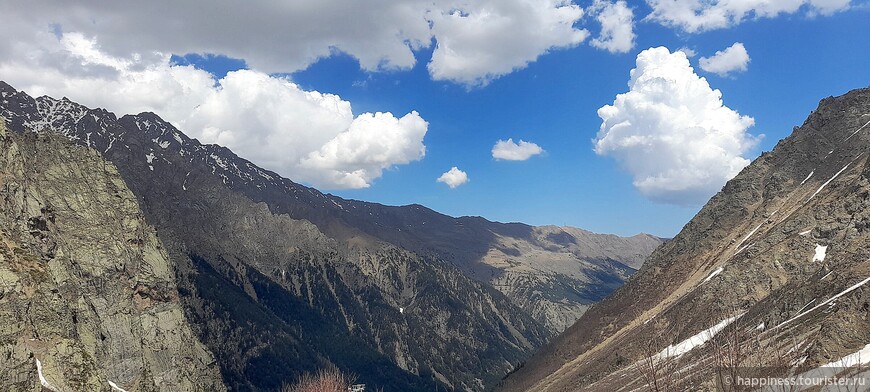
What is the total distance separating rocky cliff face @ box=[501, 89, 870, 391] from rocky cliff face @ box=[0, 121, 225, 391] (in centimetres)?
9452

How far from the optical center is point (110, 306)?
15062cm

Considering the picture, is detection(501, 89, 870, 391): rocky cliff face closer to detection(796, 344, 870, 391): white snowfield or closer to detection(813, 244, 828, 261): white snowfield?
detection(813, 244, 828, 261): white snowfield

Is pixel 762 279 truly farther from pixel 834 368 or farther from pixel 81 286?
pixel 81 286

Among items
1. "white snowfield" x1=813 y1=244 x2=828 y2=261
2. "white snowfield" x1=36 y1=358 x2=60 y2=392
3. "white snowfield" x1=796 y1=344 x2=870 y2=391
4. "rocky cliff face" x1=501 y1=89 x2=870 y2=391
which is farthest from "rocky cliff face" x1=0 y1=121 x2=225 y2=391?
"white snowfield" x1=813 y1=244 x2=828 y2=261

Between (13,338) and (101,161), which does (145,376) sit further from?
(101,161)

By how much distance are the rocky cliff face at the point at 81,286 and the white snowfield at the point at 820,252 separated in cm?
13188

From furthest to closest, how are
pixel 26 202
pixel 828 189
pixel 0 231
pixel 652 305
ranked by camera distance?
pixel 652 305 → pixel 26 202 → pixel 828 189 → pixel 0 231

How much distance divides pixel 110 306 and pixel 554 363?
13315cm

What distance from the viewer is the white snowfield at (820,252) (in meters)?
94.3

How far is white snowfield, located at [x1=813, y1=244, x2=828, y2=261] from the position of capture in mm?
94338

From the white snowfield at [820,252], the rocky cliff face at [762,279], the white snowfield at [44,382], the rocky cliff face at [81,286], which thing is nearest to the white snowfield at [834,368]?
the rocky cliff face at [762,279]

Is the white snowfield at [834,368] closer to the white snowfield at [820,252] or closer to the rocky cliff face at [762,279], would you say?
the rocky cliff face at [762,279]

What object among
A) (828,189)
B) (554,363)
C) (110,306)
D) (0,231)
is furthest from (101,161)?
(828,189)

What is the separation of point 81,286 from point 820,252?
172 m
